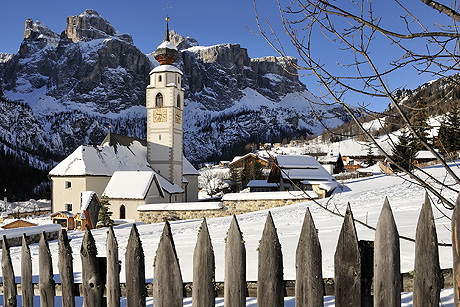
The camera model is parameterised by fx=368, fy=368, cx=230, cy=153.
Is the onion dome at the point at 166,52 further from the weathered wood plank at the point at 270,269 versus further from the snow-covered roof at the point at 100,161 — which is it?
the weathered wood plank at the point at 270,269

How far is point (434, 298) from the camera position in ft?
5.84

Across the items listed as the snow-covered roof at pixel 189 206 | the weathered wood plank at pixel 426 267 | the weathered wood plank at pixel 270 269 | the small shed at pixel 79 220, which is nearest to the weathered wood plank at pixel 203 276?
the weathered wood plank at pixel 270 269

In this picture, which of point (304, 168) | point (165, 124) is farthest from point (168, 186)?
point (304, 168)

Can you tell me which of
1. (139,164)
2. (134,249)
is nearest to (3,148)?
(139,164)

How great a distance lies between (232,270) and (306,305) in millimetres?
435


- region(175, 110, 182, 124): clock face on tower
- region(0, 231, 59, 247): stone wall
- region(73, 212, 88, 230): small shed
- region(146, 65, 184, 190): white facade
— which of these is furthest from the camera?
region(175, 110, 182, 124): clock face on tower

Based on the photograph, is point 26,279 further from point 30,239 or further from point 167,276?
point 30,239

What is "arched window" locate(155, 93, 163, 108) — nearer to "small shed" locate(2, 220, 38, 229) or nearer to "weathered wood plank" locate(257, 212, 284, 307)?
"small shed" locate(2, 220, 38, 229)

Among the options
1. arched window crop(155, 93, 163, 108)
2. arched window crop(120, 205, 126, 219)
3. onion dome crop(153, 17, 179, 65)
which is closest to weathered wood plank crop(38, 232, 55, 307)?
arched window crop(120, 205, 126, 219)

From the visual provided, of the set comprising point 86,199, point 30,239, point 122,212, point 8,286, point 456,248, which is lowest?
point 30,239

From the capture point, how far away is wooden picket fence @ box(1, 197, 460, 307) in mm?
1788

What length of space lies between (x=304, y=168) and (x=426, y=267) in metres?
27.6

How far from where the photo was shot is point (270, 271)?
6.56 feet

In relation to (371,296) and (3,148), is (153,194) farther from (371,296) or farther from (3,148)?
(3,148)
